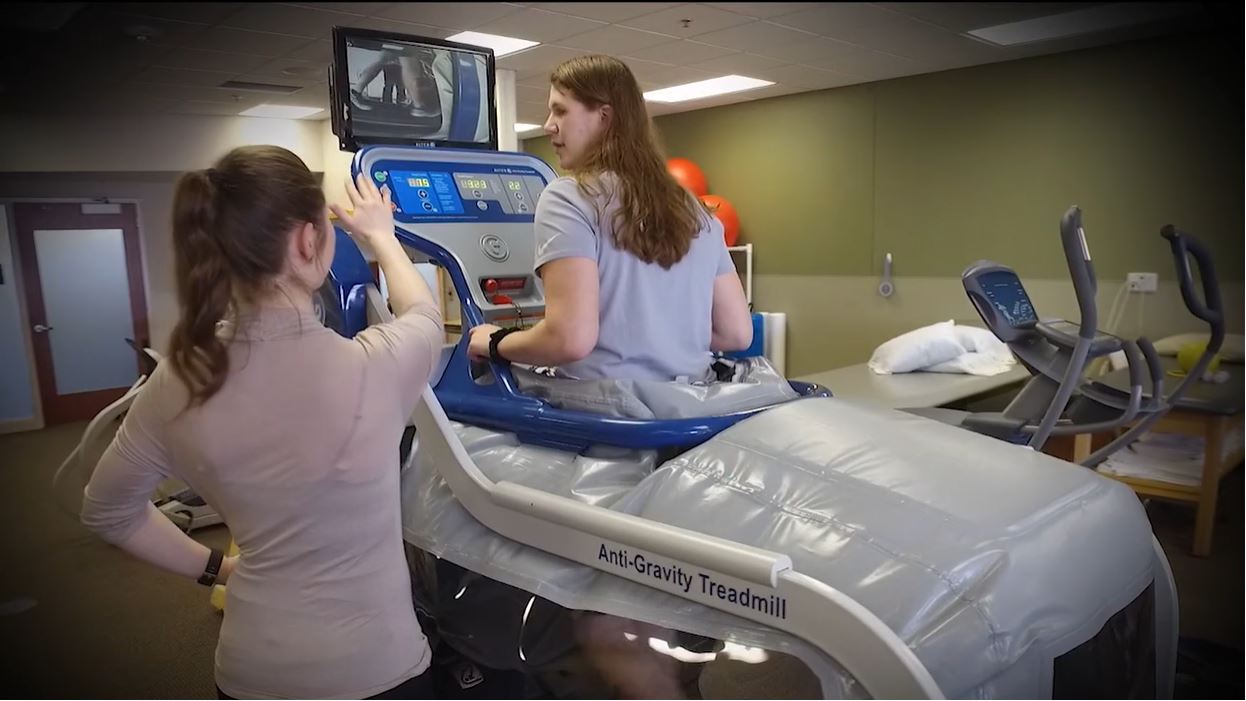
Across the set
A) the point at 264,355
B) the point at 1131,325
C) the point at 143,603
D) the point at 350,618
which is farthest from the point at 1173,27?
the point at 1131,325

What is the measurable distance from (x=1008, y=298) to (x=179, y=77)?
2.32m

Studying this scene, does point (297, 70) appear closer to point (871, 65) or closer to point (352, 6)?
point (352, 6)

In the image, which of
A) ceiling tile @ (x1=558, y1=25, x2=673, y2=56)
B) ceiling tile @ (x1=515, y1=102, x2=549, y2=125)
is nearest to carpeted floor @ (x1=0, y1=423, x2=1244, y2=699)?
ceiling tile @ (x1=558, y1=25, x2=673, y2=56)

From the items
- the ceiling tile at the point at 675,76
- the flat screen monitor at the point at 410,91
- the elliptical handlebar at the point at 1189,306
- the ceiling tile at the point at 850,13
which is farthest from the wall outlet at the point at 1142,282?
the flat screen monitor at the point at 410,91

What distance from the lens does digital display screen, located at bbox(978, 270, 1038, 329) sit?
245cm

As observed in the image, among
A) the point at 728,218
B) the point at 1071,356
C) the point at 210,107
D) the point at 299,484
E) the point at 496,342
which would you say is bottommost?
the point at 1071,356

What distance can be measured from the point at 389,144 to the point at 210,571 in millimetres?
880

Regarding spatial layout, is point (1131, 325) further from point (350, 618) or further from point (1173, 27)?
point (350, 618)

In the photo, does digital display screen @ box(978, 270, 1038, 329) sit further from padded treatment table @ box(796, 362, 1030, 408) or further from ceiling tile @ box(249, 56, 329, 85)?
A: ceiling tile @ box(249, 56, 329, 85)

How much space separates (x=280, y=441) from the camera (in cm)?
98

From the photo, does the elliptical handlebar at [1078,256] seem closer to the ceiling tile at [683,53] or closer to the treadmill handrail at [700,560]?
the treadmill handrail at [700,560]

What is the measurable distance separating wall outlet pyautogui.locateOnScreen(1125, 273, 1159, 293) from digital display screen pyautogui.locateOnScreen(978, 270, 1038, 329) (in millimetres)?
2313

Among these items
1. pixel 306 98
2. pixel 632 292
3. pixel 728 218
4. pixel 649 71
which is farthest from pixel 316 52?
pixel 728 218

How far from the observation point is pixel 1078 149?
180 inches
